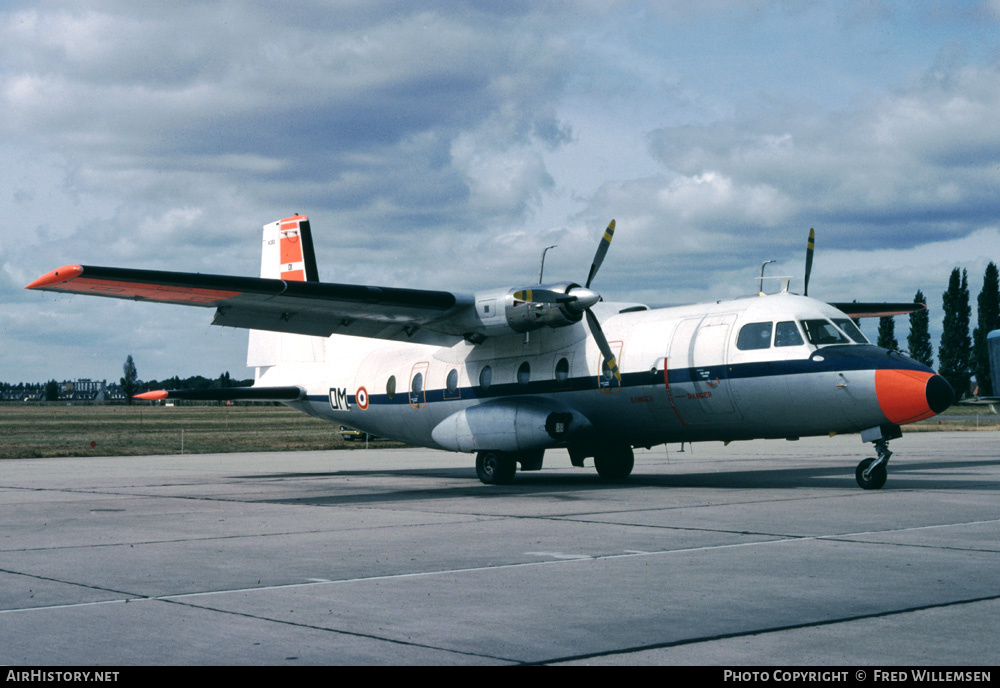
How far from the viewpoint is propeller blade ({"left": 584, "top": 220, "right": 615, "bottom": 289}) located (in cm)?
2052

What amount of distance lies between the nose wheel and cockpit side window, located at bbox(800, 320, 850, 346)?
193 centimetres

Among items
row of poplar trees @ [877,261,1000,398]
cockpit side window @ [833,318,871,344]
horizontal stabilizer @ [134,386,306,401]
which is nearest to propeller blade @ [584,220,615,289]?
cockpit side window @ [833,318,871,344]

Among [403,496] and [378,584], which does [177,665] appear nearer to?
[378,584]

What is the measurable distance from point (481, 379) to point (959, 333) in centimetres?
7682

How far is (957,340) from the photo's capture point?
86312mm

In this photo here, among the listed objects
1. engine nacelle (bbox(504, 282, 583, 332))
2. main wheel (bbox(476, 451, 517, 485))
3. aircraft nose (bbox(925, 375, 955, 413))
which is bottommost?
main wheel (bbox(476, 451, 517, 485))

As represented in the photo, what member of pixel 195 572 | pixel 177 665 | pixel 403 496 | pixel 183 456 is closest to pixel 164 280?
pixel 403 496

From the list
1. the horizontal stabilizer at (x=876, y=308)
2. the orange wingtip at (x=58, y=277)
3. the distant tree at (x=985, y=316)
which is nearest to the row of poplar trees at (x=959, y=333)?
the distant tree at (x=985, y=316)

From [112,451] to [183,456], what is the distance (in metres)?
5.11

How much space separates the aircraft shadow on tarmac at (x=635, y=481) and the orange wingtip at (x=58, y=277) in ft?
16.1

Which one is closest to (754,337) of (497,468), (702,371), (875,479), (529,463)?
(702,371)

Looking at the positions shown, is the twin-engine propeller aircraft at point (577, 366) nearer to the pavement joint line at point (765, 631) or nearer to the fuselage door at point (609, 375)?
the fuselage door at point (609, 375)

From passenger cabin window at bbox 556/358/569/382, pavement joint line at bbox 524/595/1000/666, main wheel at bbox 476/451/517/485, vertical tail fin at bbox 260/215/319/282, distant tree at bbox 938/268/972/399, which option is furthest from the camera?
distant tree at bbox 938/268/972/399

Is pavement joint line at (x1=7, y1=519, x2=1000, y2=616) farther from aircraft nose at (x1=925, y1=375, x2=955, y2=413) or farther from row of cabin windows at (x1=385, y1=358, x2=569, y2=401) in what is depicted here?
row of cabin windows at (x1=385, y1=358, x2=569, y2=401)
